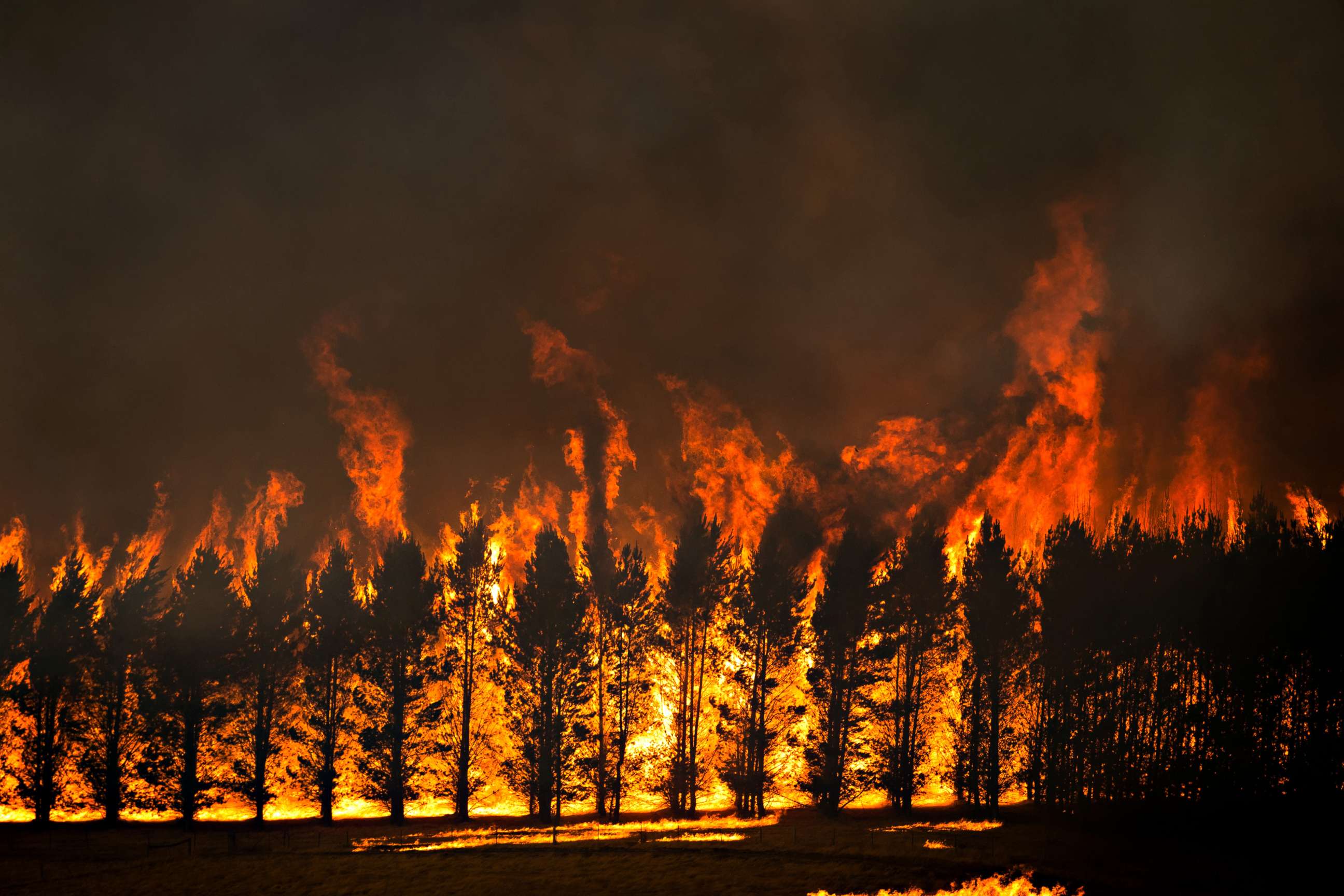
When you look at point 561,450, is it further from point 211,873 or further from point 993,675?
point 211,873

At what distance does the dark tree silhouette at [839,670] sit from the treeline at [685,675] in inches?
6.7

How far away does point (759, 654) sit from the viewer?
2267 inches

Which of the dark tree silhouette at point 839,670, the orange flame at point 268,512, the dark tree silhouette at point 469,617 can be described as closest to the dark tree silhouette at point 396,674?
the dark tree silhouette at point 469,617

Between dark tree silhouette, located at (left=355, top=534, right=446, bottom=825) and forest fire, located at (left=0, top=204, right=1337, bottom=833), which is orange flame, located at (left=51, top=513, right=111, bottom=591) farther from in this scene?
dark tree silhouette, located at (left=355, top=534, right=446, bottom=825)

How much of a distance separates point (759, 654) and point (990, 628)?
50.7ft

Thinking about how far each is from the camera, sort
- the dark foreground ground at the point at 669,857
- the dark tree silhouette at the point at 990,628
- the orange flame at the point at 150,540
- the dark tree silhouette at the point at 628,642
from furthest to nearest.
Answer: the orange flame at the point at 150,540 < the dark tree silhouette at the point at 628,642 < the dark tree silhouette at the point at 990,628 < the dark foreground ground at the point at 669,857

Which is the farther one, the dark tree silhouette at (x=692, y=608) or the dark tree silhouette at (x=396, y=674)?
the dark tree silhouette at (x=692, y=608)

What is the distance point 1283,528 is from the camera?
6359cm

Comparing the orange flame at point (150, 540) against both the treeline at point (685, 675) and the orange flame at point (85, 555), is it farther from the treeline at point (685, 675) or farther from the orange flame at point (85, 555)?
the treeline at point (685, 675)

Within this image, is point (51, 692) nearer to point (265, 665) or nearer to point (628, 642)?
point (265, 665)

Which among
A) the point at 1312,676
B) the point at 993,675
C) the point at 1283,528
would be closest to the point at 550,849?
the point at 993,675

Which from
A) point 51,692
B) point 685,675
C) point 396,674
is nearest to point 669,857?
point 685,675

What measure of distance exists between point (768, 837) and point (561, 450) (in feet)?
196

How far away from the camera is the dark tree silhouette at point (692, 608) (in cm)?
5841
